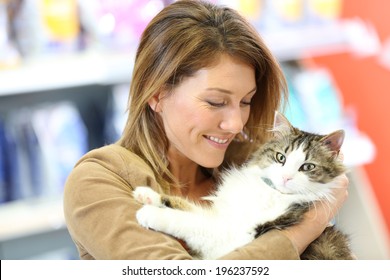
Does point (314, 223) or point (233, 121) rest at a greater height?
point (233, 121)

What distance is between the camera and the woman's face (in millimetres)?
1354

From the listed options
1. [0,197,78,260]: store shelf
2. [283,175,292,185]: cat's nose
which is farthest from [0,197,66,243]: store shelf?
[283,175,292,185]: cat's nose

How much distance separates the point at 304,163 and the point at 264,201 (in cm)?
14

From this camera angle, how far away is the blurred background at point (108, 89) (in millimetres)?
2107

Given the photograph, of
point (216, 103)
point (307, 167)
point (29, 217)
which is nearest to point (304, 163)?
point (307, 167)

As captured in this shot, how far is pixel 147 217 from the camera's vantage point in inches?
A: 48.0

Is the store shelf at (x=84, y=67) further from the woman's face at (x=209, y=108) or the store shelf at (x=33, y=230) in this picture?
the woman's face at (x=209, y=108)

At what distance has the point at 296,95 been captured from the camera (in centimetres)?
263

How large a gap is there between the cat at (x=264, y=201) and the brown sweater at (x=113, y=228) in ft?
0.14

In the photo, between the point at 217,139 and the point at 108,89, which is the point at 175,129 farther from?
the point at 108,89

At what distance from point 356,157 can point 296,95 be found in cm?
41

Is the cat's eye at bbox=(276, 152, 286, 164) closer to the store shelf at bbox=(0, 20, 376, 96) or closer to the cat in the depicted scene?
the cat

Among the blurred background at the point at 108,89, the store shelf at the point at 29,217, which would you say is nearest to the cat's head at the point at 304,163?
the blurred background at the point at 108,89

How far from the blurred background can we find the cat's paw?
79 centimetres
